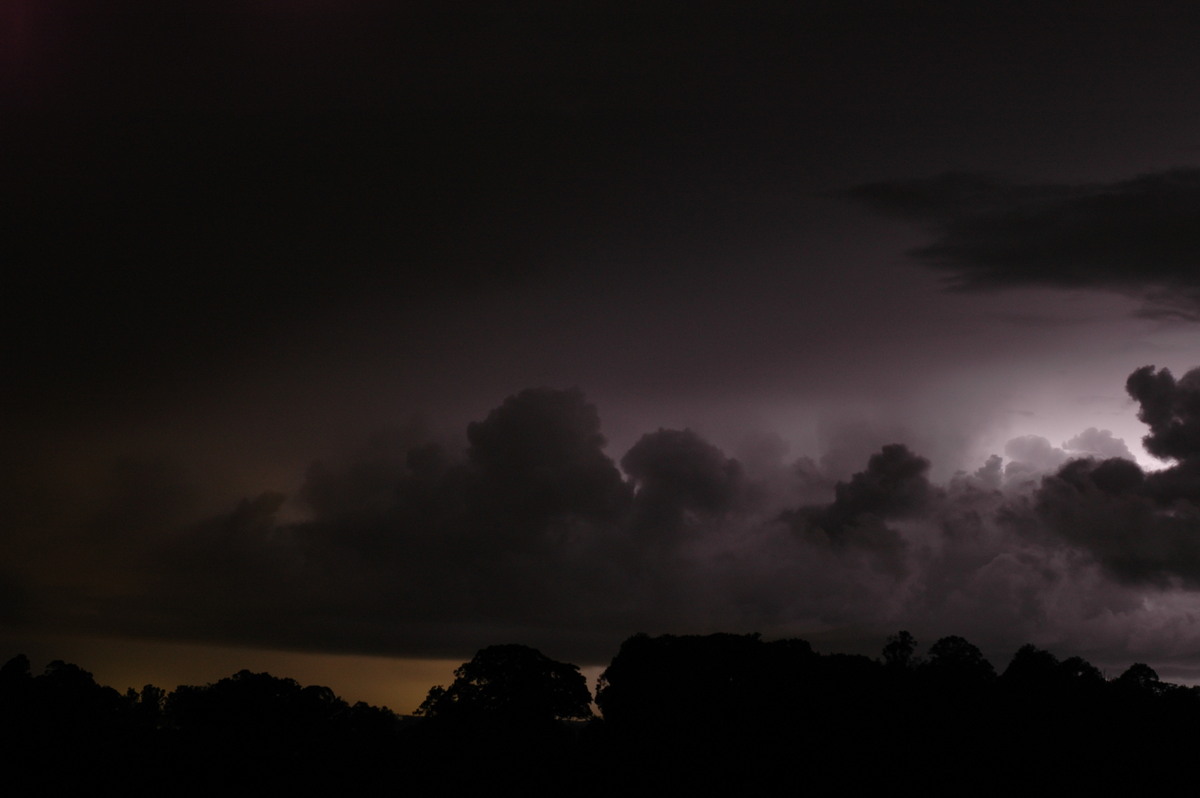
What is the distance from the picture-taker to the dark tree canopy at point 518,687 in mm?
143125

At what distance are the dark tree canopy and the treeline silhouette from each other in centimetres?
23

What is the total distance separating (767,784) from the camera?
9131cm

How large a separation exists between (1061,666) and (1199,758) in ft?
198

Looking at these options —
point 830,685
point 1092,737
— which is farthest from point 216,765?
point 1092,737

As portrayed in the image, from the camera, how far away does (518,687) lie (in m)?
144

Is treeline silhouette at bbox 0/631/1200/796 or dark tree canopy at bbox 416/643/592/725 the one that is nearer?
Result: treeline silhouette at bbox 0/631/1200/796

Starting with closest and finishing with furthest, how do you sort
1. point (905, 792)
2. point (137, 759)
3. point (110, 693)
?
point (905, 792) → point (137, 759) → point (110, 693)

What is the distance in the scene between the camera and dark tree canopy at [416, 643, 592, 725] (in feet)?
470

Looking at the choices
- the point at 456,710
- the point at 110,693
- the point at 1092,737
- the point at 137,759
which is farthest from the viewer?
the point at 110,693

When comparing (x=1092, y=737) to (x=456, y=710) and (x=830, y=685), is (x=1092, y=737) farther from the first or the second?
(x=456, y=710)

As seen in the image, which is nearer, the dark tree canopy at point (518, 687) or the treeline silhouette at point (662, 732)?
the treeline silhouette at point (662, 732)

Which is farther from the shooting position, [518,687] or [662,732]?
[518,687]

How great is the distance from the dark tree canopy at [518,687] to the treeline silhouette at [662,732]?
228mm

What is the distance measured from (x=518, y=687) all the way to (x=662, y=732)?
4016cm
